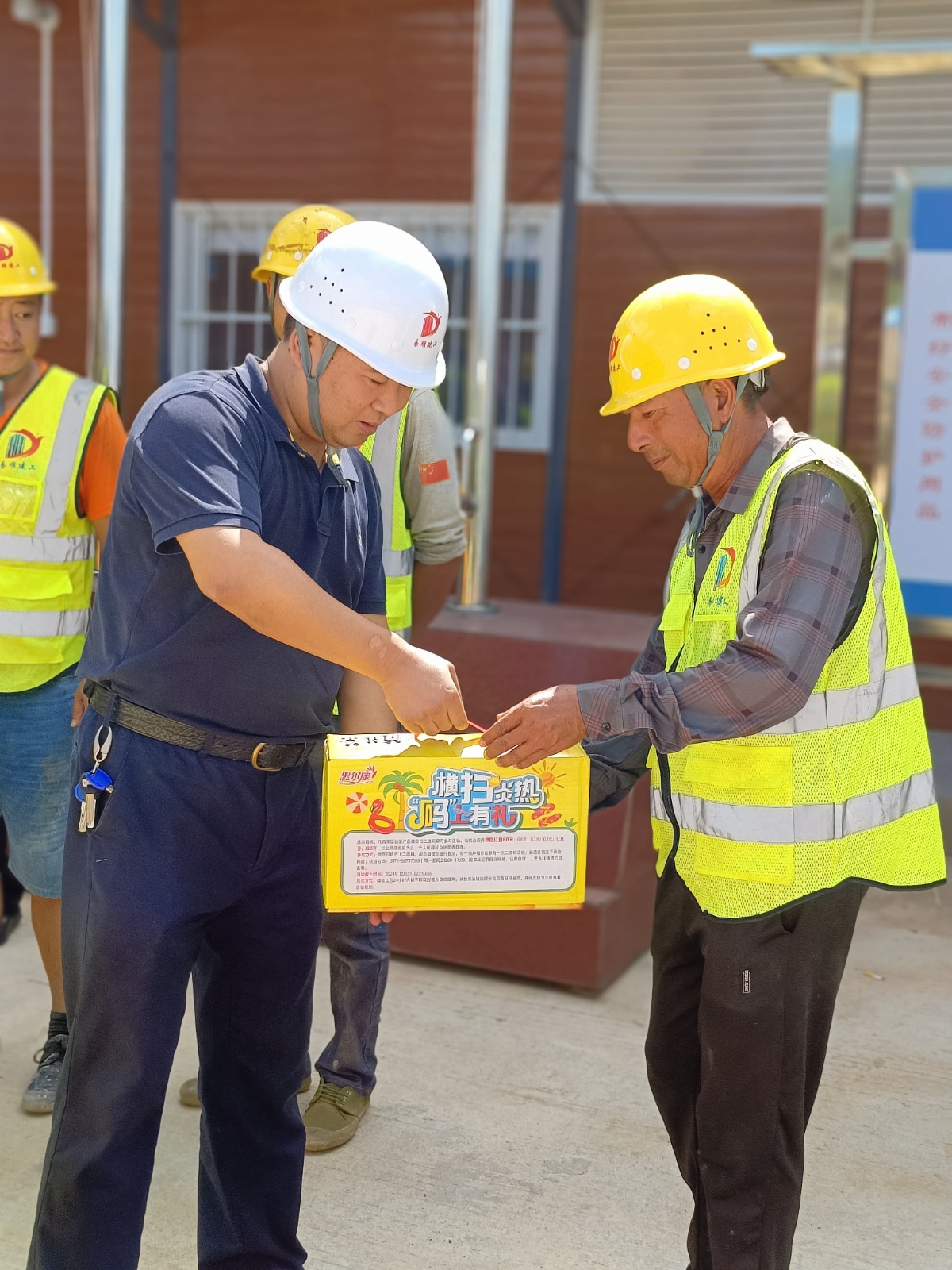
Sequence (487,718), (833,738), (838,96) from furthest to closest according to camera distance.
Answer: (838,96)
(487,718)
(833,738)

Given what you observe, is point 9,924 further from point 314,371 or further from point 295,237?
point 314,371

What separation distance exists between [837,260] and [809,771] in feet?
12.9

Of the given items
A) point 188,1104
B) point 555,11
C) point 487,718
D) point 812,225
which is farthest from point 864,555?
point 555,11

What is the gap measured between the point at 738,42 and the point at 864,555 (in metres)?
6.34

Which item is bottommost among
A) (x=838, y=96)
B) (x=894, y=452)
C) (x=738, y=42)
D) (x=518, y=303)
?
(x=894, y=452)

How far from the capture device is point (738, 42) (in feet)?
25.2

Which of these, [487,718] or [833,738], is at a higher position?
[833,738]

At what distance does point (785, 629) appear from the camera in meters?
2.15

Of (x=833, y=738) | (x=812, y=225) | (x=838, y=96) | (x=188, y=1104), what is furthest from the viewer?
(x=812, y=225)

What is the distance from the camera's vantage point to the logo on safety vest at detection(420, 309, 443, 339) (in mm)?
2188

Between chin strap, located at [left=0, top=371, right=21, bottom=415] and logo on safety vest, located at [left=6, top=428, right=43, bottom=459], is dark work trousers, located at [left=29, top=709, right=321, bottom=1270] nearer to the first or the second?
logo on safety vest, located at [left=6, top=428, right=43, bottom=459]

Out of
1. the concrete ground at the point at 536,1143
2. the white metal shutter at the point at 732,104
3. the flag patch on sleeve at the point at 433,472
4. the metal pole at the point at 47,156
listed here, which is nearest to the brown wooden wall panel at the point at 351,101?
the white metal shutter at the point at 732,104

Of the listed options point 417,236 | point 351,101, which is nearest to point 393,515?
point 417,236

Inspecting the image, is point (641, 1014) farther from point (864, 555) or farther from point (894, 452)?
point (894, 452)
